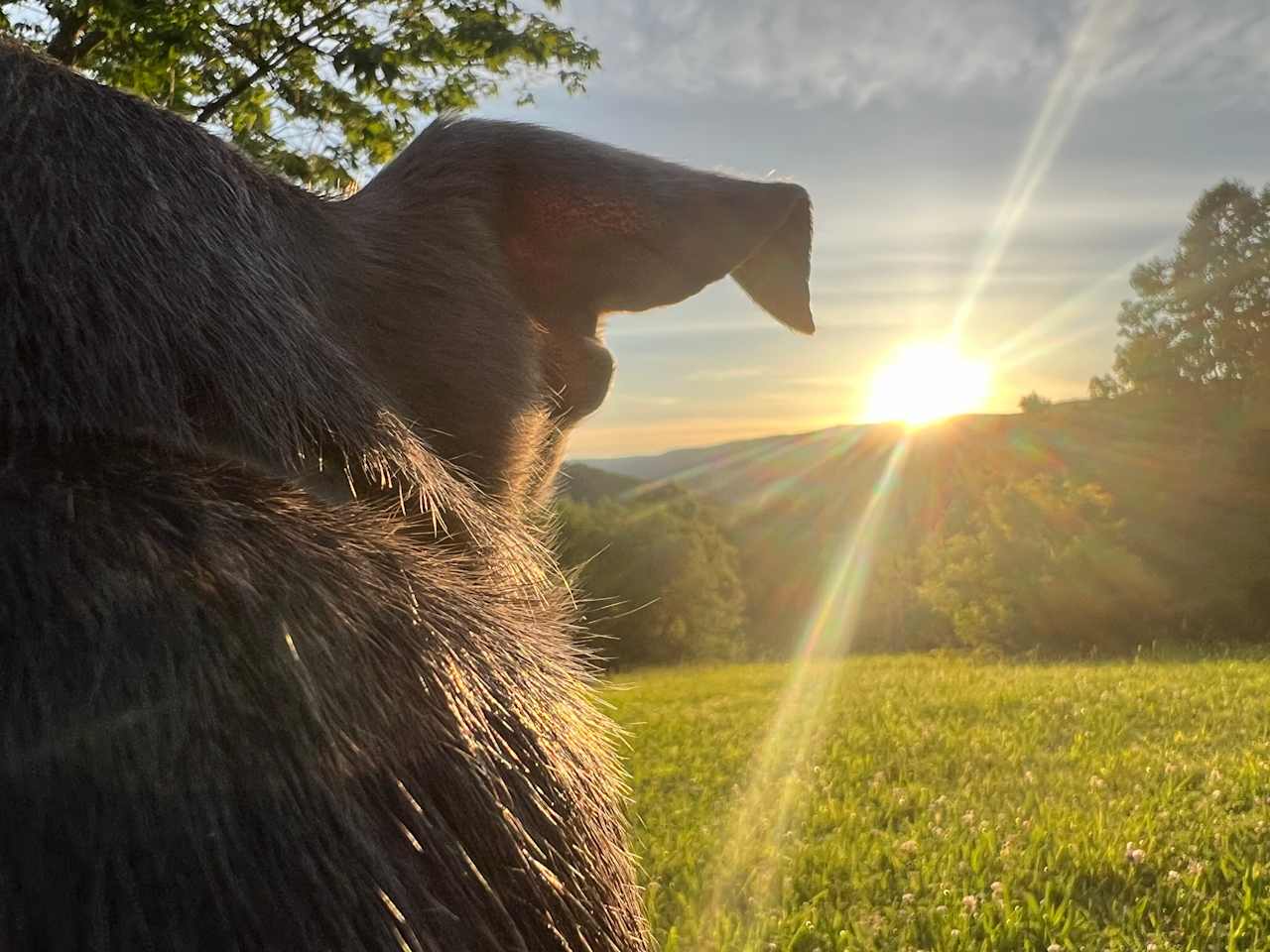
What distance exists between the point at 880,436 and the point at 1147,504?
94.0 feet

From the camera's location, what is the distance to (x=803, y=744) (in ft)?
31.7

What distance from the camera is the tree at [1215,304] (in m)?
43.2

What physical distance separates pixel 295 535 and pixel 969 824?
236 inches

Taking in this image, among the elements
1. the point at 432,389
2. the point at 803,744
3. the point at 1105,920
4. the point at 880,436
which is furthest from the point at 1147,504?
the point at 432,389

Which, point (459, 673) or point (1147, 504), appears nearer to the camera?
point (459, 673)

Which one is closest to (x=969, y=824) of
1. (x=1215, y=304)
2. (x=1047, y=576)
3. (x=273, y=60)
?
(x=273, y=60)

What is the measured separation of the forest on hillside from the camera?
3459 cm

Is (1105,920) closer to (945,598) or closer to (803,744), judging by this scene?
(803,744)

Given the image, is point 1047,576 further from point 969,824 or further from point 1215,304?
point 969,824

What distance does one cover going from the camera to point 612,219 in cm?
183

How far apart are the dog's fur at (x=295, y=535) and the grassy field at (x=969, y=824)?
909 mm

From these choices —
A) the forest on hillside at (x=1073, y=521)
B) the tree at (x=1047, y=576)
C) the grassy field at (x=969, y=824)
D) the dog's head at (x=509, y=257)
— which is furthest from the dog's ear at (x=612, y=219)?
the tree at (x=1047, y=576)

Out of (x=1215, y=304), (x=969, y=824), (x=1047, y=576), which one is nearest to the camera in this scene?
(x=969, y=824)

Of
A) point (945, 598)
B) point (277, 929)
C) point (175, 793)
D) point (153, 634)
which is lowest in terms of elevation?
point (945, 598)
